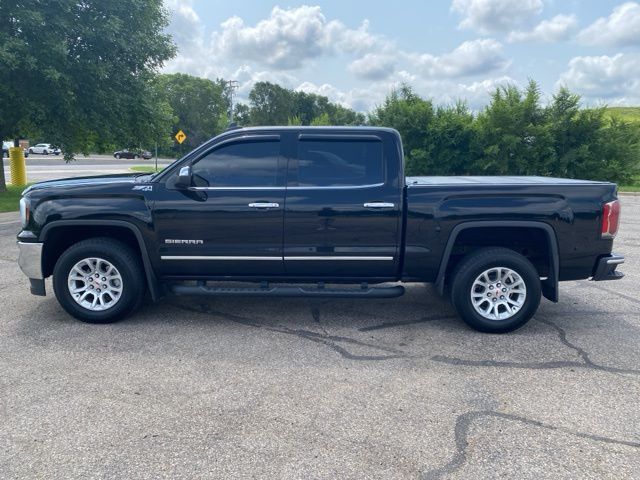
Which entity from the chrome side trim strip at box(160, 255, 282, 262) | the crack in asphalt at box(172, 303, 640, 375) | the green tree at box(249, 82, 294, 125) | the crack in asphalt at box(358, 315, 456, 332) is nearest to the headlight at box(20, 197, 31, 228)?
the chrome side trim strip at box(160, 255, 282, 262)

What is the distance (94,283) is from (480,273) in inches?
148

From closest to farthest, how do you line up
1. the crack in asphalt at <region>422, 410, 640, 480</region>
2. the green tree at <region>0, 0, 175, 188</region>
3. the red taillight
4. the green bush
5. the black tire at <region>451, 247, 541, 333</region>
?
the crack in asphalt at <region>422, 410, 640, 480</region>, the red taillight, the black tire at <region>451, 247, 541, 333</region>, the green tree at <region>0, 0, 175, 188</region>, the green bush

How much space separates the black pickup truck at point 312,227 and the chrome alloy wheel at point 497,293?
0.01 m

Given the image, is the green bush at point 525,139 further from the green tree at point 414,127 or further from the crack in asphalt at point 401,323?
the crack in asphalt at point 401,323

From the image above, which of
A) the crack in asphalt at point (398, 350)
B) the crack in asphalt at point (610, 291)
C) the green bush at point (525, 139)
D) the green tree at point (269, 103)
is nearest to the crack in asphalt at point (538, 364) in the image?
the crack in asphalt at point (398, 350)

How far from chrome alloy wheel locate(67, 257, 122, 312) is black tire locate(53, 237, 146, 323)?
0.13ft

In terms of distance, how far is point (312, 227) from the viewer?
4.86 m

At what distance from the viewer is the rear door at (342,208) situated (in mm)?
4812

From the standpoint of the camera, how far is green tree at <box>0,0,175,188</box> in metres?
12.5

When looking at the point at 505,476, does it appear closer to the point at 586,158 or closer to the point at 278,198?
the point at 278,198

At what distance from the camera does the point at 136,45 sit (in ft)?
47.4

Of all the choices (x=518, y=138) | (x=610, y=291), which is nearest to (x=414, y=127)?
(x=518, y=138)

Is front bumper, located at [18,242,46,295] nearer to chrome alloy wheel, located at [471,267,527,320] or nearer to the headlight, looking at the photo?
the headlight

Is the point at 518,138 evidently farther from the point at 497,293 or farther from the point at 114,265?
the point at 114,265
